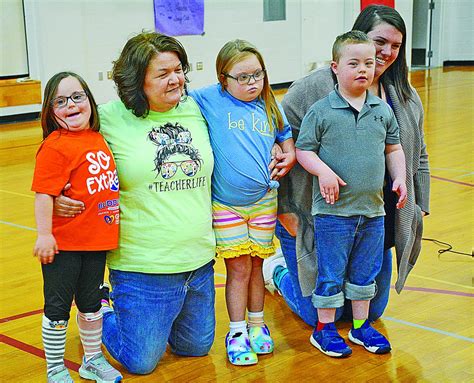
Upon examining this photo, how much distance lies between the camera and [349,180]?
2.76 m

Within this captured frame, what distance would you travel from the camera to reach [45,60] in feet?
30.2

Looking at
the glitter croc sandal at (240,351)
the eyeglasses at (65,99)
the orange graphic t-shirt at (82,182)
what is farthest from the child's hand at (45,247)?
the glitter croc sandal at (240,351)

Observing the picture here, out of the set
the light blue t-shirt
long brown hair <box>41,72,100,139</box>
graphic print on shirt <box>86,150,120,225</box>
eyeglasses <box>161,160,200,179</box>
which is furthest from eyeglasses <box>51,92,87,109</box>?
the light blue t-shirt

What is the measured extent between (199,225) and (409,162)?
0.84 meters

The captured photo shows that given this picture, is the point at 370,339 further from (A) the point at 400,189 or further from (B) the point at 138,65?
(B) the point at 138,65

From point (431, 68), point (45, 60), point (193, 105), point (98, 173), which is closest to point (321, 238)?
point (193, 105)

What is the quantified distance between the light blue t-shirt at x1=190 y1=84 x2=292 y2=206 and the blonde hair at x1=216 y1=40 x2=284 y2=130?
0.10 ft

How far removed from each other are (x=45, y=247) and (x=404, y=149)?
1342 mm

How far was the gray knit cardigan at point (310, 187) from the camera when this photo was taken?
2961 millimetres

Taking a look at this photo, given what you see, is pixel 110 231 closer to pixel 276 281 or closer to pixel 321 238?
pixel 321 238

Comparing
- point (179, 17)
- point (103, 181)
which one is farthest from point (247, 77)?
point (179, 17)

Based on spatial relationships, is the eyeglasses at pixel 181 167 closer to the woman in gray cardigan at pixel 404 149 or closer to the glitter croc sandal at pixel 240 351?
the woman in gray cardigan at pixel 404 149

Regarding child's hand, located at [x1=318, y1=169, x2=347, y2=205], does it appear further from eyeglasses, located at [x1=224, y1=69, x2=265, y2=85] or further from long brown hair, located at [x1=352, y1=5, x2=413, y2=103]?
long brown hair, located at [x1=352, y1=5, x2=413, y2=103]

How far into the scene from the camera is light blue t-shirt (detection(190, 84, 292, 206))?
274 cm
